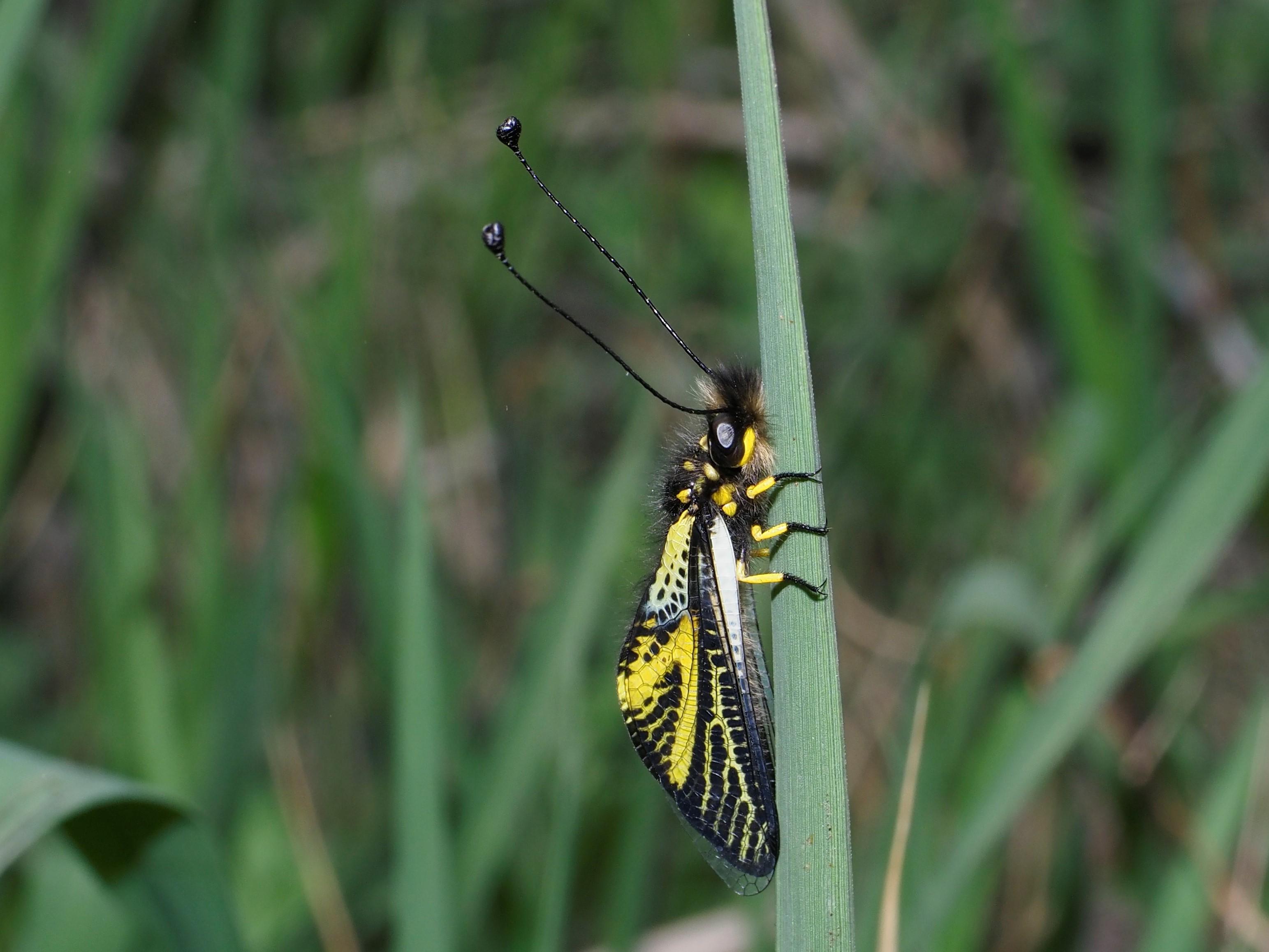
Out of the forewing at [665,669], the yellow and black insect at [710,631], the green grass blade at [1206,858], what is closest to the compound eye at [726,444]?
the yellow and black insect at [710,631]

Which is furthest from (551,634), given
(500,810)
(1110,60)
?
(1110,60)

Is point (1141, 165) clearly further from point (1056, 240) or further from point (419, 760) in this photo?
point (419, 760)

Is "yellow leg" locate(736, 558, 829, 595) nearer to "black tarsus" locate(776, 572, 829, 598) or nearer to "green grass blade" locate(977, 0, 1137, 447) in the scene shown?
"black tarsus" locate(776, 572, 829, 598)

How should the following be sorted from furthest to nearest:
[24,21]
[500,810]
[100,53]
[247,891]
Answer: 1. [247,891]
2. [100,53]
3. [500,810]
4. [24,21]

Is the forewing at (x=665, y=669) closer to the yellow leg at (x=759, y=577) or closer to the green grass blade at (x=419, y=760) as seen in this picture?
the yellow leg at (x=759, y=577)

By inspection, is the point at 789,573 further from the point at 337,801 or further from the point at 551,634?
the point at 337,801

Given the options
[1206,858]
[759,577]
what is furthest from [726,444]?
[1206,858]
